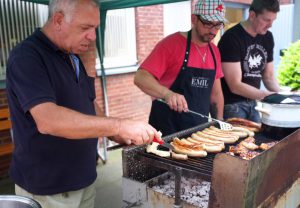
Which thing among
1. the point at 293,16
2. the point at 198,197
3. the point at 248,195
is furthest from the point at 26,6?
the point at 293,16

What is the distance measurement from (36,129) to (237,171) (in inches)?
44.9

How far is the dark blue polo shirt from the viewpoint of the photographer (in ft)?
5.55

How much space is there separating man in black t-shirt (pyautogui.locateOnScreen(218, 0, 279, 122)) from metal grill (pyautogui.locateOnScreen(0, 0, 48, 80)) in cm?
310

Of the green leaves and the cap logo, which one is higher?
the cap logo

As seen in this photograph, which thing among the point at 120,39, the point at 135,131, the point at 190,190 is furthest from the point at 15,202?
the point at 120,39

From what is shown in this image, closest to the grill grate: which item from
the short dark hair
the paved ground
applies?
the short dark hair

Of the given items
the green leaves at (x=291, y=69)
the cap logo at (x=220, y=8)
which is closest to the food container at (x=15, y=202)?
the cap logo at (x=220, y=8)

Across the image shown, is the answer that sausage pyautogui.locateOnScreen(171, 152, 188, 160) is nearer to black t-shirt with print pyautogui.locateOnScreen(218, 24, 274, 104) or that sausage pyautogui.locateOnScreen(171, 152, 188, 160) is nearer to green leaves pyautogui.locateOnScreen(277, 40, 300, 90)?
black t-shirt with print pyautogui.locateOnScreen(218, 24, 274, 104)

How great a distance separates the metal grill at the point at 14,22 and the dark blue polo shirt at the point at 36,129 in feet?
10.6

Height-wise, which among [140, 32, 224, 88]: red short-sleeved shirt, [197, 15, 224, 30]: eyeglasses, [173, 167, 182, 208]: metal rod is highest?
[197, 15, 224, 30]: eyeglasses

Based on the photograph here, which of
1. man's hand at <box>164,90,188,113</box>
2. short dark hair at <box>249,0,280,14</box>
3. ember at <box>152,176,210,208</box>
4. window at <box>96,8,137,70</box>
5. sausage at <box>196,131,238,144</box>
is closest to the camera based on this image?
ember at <box>152,176,210,208</box>

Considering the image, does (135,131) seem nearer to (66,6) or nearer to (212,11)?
(66,6)

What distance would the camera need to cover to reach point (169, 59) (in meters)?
3.08

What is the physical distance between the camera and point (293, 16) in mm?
9602
